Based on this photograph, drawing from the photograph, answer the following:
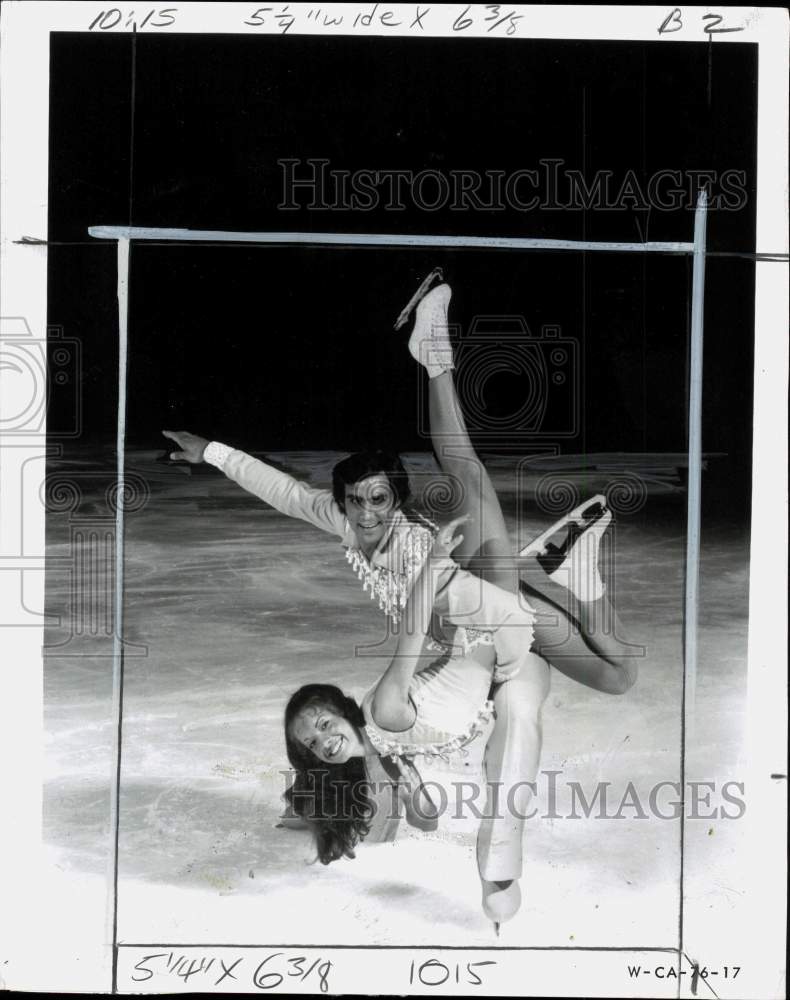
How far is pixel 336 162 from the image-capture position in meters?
2.37

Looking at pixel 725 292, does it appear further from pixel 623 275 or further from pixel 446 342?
pixel 446 342

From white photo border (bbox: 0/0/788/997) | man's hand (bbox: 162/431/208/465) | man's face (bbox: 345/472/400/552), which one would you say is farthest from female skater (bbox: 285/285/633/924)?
man's hand (bbox: 162/431/208/465)

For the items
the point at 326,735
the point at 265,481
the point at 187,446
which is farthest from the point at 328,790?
the point at 187,446

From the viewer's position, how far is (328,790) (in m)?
2.38

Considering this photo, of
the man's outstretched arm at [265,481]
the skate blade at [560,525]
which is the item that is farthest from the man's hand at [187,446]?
the skate blade at [560,525]

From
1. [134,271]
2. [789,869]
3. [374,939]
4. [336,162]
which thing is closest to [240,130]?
[336,162]

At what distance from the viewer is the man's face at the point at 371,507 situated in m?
2.38

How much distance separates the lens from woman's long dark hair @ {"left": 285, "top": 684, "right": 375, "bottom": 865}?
7.80 feet

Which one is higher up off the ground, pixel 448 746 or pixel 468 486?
pixel 468 486

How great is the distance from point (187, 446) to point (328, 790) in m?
0.78

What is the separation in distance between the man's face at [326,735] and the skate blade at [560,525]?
52 cm

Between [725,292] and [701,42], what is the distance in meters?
0.53

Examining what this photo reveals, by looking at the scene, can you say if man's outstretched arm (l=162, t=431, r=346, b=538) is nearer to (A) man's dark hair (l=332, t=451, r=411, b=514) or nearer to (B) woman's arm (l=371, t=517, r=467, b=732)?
A: (A) man's dark hair (l=332, t=451, r=411, b=514)

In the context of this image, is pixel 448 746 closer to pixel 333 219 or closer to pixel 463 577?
pixel 463 577
